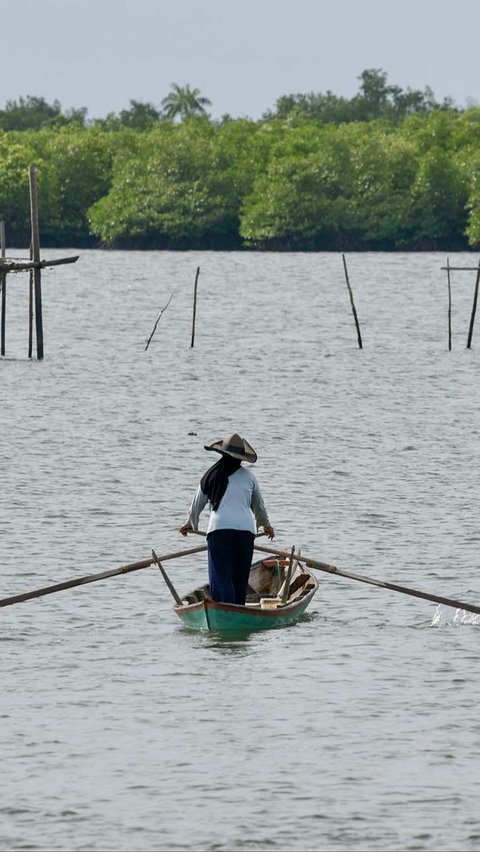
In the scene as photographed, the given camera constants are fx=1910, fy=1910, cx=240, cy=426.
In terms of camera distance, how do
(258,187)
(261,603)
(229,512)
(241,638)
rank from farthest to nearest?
(258,187) < (261,603) < (241,638) < (229,512)

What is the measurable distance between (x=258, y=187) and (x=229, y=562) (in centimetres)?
13734

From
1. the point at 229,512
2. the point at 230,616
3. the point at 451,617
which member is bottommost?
the point at 451,617

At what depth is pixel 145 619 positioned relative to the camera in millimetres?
22188

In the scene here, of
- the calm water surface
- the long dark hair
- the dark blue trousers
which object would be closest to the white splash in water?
the calm water surface

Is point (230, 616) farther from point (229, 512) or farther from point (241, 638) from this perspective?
point (229, 512)

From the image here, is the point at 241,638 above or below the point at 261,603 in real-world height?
below

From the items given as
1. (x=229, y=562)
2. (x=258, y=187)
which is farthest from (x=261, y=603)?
(x=258, y=187)

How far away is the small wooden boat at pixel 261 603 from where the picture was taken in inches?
814

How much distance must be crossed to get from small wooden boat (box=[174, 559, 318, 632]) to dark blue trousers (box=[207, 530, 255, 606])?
214 millimetres

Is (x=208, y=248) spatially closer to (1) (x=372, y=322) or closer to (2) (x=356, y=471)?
(1) (x=372, y=322)

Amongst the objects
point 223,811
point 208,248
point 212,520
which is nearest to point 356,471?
point 212,520

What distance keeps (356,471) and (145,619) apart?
13.4 m

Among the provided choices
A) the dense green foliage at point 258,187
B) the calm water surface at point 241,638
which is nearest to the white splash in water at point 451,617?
the calm water surface at point 241,638

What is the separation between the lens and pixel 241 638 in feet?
68.7
